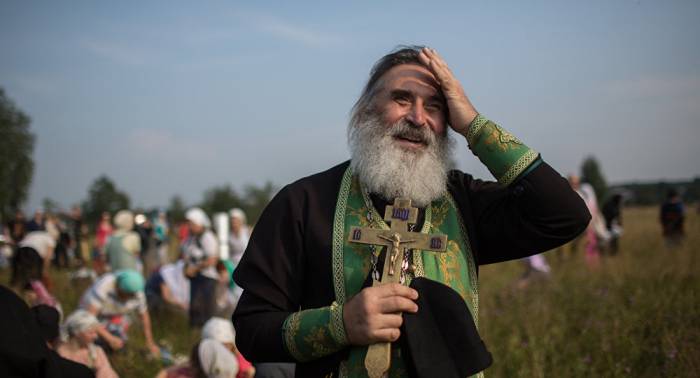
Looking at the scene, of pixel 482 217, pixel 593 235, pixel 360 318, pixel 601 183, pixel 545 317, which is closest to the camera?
pixel 360 318

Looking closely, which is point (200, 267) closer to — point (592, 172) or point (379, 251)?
point (379, 251)

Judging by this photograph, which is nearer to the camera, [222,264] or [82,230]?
[222,264]

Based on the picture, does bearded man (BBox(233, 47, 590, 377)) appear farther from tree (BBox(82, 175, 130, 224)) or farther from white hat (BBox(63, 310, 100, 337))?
tree (BBox(82, 175, 130, 224))

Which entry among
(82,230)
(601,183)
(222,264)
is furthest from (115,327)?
(601,183)

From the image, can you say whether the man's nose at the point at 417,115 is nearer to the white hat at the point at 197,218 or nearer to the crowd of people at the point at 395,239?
the crowd of people at the point at 395,239

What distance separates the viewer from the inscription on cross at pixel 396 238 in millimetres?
2348

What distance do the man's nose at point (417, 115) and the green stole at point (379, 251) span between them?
32 cm

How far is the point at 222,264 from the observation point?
9.41m

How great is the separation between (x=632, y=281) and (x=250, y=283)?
20.7ft

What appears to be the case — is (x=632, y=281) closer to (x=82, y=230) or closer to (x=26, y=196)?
(x=82, y=230)

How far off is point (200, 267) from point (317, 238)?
709cm

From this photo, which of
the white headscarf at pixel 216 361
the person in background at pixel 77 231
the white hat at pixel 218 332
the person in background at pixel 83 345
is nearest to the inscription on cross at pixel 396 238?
the white headscarf at pixel 216 361

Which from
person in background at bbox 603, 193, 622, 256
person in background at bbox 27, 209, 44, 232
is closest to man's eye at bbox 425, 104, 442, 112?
person in background at bbox 603, 193, 622, 256

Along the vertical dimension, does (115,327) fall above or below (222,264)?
below
